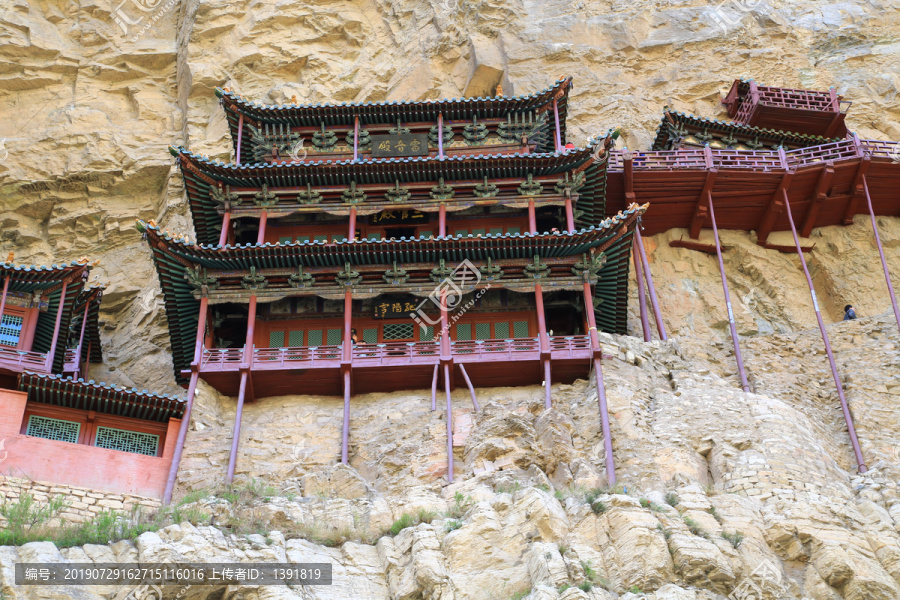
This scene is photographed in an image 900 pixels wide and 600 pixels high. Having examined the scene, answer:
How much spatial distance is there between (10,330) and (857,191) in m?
23.1

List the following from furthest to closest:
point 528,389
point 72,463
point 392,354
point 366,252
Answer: point 366,252 → point 392,354 → point 528,389 → point 72,463

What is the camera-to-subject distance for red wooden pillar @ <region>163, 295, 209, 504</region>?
2380 centimetres

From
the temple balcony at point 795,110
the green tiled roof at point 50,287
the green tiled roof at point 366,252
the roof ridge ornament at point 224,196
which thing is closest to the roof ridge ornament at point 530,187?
the green tiled roof at point 366,252

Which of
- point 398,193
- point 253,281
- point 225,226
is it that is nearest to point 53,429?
point 253,281

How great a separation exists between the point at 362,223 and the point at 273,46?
39.7 ft

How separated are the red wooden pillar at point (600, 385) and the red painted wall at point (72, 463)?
9.27 metres

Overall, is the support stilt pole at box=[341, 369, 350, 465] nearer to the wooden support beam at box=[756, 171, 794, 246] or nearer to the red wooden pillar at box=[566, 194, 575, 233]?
the red wooden pillar at box=[566, 194, 575, 233]

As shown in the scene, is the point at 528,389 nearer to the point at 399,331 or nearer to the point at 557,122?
the point at 399,331

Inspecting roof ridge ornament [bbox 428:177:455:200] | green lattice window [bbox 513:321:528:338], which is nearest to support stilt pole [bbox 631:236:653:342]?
green lattice window [bbox 513:321:528:338]

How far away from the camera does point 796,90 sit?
3625 centimetres

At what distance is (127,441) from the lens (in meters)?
25.7

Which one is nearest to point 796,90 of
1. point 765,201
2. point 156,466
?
point 765,201

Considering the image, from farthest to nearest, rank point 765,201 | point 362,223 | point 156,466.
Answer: point 765,201, point 362,223, point 156,466

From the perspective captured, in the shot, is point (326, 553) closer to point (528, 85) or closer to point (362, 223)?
point (362, 223)
